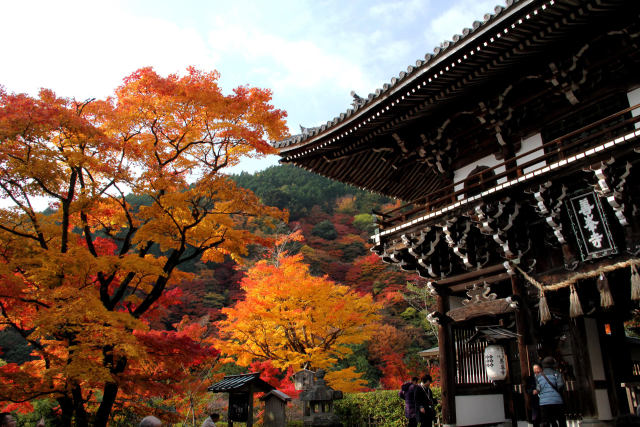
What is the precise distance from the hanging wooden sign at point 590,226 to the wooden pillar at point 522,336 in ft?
4.52

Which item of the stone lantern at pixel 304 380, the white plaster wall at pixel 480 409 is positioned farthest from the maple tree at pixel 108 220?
the white plaster wall at pixel 480 409

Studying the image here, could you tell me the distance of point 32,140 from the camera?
883 cm

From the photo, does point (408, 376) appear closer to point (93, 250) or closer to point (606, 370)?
point (606, 370)

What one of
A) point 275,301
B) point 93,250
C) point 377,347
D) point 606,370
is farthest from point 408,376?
point 93,250

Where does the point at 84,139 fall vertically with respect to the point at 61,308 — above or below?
above

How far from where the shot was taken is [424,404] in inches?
333

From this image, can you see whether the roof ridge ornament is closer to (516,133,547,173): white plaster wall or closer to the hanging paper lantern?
Answer: (516,133,547,173): white plaster wall

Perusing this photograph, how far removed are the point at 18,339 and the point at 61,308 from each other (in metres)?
32.5

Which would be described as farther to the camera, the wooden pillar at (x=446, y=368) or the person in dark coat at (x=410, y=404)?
the wooden pillar at (x=446, y=368)

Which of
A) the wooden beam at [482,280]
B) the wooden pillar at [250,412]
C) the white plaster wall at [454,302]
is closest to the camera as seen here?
the wooden beam at [482,280]

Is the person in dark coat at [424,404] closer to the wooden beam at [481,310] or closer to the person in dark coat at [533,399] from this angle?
the wooden beam at [481,310]

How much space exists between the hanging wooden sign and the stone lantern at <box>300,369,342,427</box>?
7.63 metres

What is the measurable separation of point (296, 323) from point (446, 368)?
8004 millimetres

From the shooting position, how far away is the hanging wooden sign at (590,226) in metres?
7.01
